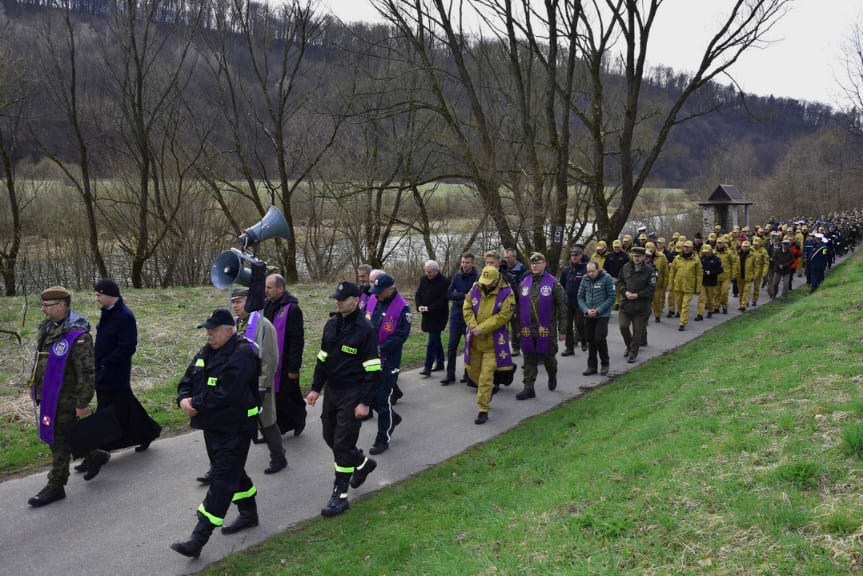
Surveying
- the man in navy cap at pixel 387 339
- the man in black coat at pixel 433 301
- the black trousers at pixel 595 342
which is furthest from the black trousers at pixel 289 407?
the black trousers at pixel 595 342

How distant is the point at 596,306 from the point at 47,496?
7.68m

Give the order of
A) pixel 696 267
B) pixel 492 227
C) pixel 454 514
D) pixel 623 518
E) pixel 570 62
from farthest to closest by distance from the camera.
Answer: pixel 492 227
pixel 570 62
pixel 696 267
pixel 454 514
pixel 623 518

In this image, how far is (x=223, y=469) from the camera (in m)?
5.20

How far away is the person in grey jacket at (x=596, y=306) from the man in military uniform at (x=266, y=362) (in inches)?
214

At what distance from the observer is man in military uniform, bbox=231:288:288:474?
6.36 m

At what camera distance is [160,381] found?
998cm

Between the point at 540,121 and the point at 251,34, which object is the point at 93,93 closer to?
the point at 251,34

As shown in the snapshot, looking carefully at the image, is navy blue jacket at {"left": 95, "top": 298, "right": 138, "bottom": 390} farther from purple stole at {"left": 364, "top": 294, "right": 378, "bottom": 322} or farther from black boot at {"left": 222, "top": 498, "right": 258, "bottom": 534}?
purple stole at {"left": 364, "top": 294, "right": 378, "bottom": 322}

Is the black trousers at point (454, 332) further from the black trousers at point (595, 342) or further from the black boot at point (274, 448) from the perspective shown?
the black boot at point (274, 448)

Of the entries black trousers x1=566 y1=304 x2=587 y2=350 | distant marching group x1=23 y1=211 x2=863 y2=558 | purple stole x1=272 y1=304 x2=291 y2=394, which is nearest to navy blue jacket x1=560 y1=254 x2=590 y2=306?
black trousers x1=566 y1=304 x2=587 y2=350

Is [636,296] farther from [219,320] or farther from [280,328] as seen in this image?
[219,320]

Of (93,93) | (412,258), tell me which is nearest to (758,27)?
(412,258)

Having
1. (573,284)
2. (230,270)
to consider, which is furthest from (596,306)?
(230,270)

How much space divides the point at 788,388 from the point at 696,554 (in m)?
3.56
